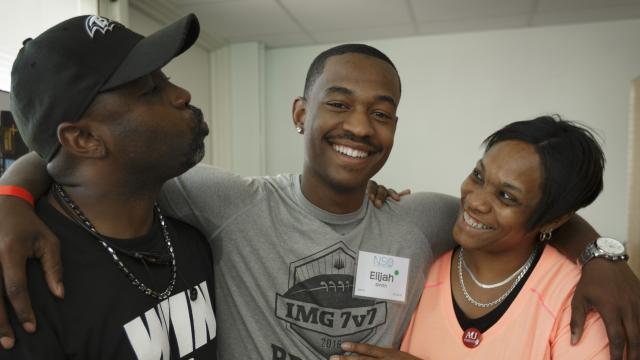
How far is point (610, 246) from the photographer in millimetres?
1193

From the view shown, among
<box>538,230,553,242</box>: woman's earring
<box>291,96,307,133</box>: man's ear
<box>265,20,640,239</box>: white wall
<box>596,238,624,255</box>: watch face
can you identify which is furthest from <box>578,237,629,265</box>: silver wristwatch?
<box>265,20,640,239</box>: white wall

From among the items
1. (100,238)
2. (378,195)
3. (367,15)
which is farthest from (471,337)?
(367,15)

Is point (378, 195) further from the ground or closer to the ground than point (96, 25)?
closer to the ground

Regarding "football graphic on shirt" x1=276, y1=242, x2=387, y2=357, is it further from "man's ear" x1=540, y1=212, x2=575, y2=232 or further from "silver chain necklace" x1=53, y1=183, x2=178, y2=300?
"man's ear" x1=540, y1=212, x2=575, y2=232

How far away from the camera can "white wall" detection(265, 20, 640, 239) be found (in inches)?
157

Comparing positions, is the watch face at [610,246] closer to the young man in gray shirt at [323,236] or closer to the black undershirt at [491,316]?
the young man in gray shirt at [323,236]

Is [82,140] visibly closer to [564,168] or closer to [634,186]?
[564,168]

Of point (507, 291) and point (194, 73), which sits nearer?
point (507, 291)

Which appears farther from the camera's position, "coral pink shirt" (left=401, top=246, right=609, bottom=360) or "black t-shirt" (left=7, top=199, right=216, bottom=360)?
"coral pink shirt" (left=401, top=246, right=609, bottom=360)

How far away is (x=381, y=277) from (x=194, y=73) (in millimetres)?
3677

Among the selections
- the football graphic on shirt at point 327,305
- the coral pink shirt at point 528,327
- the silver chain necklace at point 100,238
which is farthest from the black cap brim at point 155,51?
the coral pink shirt at point 528,327

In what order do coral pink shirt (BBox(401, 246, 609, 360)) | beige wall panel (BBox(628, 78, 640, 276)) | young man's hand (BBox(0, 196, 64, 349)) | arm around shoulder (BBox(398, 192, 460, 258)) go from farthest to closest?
1. beige wall panel (BBox(628, 78, 640, 276))
2. arm around shoulder (BBox(398, 192, 460, 258))
3. coral pink shirt (BBox(401, 246, 609, 360))
4. young man's hand (BBox(0, 196, 64, 349))

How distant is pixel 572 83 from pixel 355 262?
3.71 metres

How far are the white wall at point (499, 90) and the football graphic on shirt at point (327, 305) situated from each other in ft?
10.9
